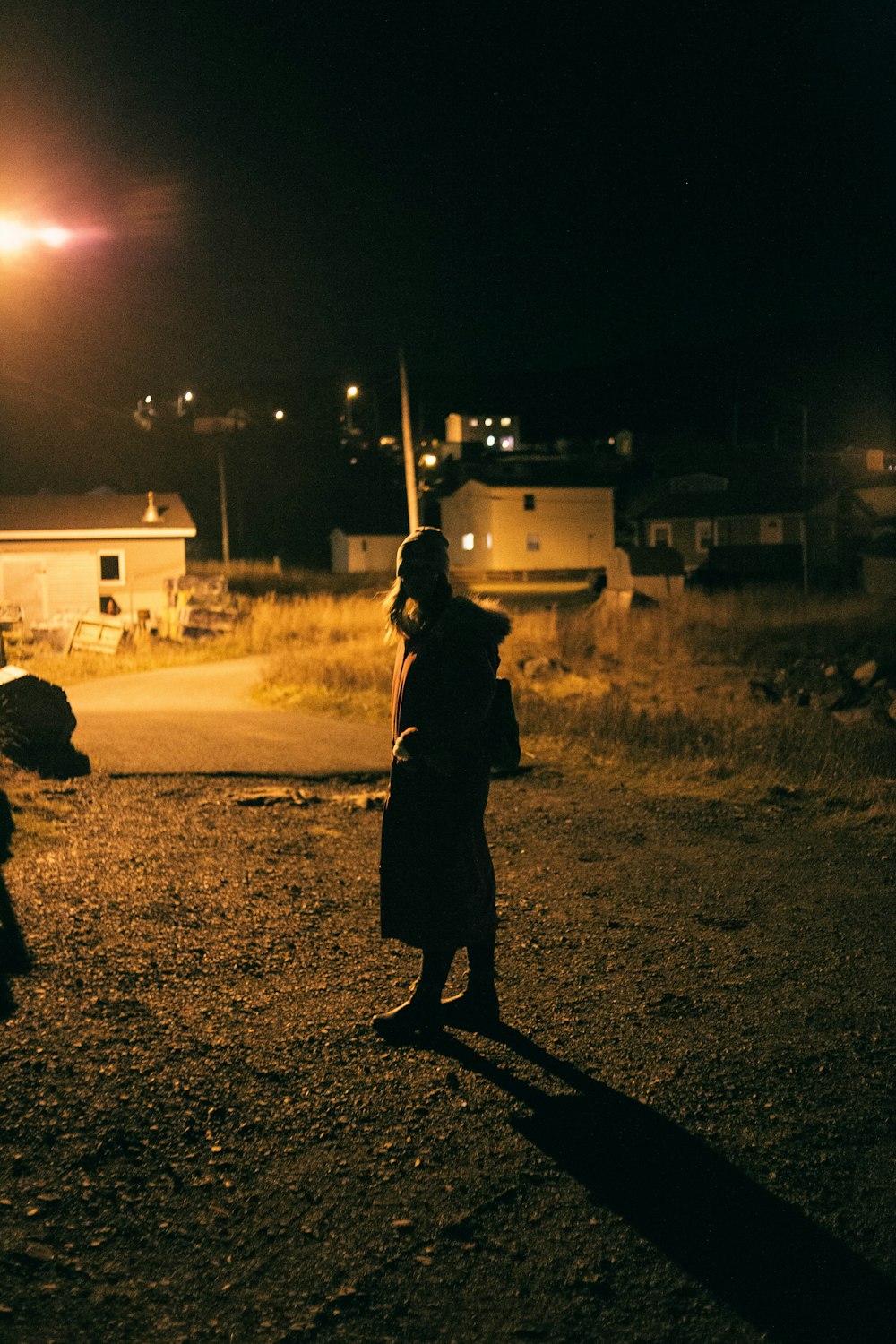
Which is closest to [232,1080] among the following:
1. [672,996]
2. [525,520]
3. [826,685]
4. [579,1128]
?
[579,1128]

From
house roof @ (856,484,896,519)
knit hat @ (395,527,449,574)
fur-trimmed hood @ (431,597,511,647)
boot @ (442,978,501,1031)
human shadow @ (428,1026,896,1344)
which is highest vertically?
house roof @ (856,484,896,519)

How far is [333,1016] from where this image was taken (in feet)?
14.4

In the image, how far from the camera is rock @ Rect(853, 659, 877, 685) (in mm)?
15625

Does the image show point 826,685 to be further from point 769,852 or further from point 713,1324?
point 713,1324

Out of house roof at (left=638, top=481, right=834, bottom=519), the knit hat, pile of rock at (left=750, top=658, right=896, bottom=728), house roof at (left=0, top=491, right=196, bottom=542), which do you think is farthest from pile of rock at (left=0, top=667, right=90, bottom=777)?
house roof at (left=638, top=481, right=834, bottom=519)

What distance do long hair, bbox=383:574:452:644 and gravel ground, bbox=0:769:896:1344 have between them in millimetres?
1601

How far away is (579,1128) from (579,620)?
68.2ft

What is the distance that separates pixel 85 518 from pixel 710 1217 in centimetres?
2680

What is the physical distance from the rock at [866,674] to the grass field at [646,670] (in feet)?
2.88

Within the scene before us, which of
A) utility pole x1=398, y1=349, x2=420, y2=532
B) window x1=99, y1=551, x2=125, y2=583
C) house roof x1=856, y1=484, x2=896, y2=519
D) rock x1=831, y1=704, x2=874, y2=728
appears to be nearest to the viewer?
rock x1=831, y1=704, x2=874, y2=728

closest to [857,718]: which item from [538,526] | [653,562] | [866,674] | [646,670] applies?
[866,674]

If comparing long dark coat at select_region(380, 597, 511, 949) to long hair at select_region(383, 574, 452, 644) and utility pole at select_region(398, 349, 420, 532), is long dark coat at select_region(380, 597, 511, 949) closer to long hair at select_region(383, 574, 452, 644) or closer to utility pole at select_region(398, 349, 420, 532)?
long hair at select_region(383, 574, 452, 644)

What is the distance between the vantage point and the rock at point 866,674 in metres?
15.6

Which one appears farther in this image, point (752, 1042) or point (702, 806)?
point (702, 806)
